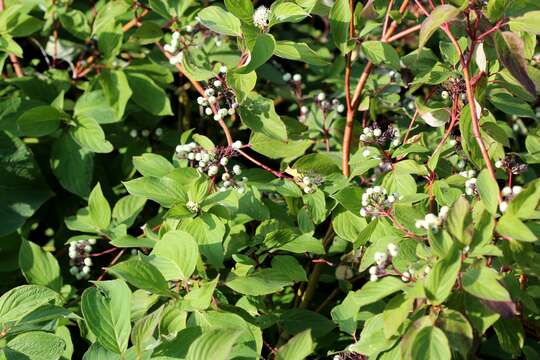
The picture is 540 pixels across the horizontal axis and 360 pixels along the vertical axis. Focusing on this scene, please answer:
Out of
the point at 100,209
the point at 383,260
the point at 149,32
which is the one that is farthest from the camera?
the point at 149,32

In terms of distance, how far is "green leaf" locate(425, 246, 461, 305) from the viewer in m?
1.19

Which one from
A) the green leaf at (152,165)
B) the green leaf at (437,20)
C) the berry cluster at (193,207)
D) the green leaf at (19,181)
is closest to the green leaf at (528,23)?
the green leaf at (437,20)

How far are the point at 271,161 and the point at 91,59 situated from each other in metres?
0.70

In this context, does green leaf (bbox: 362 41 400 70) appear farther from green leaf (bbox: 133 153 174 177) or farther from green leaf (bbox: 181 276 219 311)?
green leaf (bbox: 181 276 219 311)

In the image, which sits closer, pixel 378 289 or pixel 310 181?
pixel 378 289

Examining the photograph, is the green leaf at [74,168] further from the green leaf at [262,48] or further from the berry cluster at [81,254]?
the green leaf at [262,48]

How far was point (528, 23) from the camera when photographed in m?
1.36

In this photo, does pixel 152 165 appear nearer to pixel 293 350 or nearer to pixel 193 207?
pixel 193 207

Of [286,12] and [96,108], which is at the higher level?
[286,12]

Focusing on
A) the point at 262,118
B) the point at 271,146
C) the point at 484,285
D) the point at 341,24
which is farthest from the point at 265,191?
the point at 484,285

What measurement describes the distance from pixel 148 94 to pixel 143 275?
0.94m

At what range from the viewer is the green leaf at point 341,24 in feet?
5.56

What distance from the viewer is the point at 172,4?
2105mm

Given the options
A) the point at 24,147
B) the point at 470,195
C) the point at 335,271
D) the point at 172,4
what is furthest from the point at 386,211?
the point at 24,147
